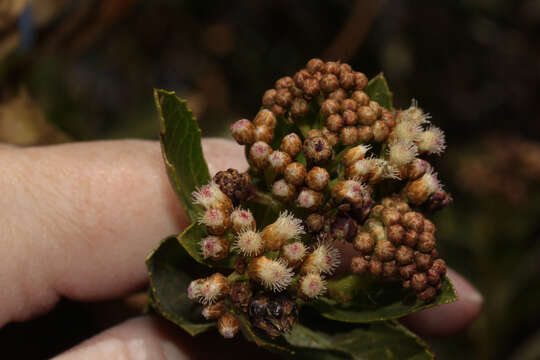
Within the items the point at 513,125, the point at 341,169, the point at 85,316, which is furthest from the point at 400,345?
the point at 513,125

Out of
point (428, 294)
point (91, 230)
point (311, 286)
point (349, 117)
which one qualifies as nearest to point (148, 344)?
point (91, 230)

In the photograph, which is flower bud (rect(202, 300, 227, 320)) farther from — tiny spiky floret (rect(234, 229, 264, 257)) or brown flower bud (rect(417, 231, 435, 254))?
brown flower bud (rect(417, 231, 435, 254))

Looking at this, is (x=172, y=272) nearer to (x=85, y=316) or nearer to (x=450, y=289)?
(x=450, y=289)

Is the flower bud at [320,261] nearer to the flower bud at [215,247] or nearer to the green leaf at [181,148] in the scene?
the flower bud at [215,247]

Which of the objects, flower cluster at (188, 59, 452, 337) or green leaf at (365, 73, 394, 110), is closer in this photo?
flower cluster at (188, 59, 452, 337)

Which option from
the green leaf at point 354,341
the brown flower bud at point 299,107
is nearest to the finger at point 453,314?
the green leaf at point 354,341

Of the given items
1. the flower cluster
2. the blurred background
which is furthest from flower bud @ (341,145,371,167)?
the blurred background
